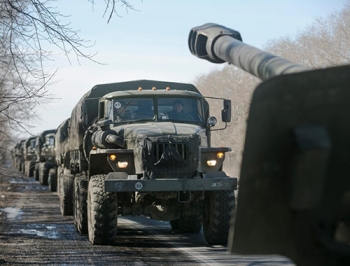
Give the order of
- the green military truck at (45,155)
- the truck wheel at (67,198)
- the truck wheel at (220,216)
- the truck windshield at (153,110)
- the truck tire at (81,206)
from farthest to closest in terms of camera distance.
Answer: the green military truck at (45,155), the truck wheel at (67,198), the truck tire at (81,206), the truck windshield at (153,110), the truck wheel at (220,216)

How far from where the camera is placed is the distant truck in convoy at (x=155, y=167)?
10.5 meters

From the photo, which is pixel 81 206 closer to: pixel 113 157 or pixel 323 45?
pixel 113 157

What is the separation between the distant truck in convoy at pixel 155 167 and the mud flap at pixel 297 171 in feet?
24.2

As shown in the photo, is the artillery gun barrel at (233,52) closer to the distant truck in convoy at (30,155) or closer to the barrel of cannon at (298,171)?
the barrel of cannon at (298,171)

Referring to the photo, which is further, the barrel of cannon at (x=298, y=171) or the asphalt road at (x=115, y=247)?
the asphalt road at (x=115, y=247)

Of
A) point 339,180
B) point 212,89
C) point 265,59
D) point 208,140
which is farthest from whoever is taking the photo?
point 212,89

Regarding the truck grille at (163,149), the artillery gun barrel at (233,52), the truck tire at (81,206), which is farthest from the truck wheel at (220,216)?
the artillery gun barrel at (233,52)

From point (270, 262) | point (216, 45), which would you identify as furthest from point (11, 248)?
point (216, 45)

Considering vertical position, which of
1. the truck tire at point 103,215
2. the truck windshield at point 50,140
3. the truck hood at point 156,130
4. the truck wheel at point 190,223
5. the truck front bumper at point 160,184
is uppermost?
the truck windshield at point 50,140

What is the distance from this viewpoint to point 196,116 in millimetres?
12039

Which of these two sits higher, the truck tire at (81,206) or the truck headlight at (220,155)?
the truck headlight at (220,155)

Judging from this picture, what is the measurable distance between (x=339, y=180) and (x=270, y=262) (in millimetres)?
6134

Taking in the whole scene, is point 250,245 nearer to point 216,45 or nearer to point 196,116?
point 216,45

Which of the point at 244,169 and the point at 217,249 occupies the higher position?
the point at 244,169
